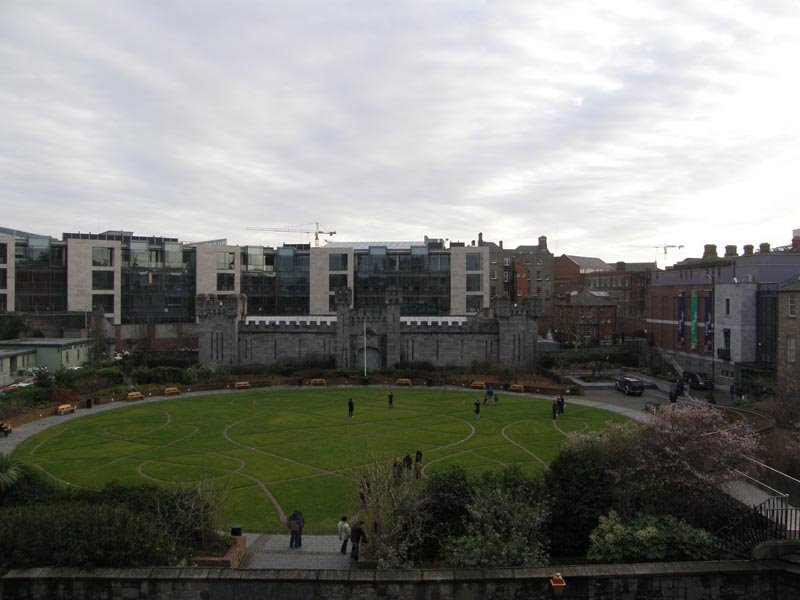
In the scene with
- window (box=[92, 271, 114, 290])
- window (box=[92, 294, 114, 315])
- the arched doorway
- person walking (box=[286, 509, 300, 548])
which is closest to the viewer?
person walking (box=[286, 509, 300, 548])

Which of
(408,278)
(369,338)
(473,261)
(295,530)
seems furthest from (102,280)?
(295,530)

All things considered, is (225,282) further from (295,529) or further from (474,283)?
(295,529)

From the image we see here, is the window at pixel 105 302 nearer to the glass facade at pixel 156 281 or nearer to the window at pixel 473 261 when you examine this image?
the glass facade at pixel 156 281

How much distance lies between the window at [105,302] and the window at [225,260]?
48.2 feet

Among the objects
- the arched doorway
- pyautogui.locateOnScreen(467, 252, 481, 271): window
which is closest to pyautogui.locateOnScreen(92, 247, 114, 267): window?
the arched doorway

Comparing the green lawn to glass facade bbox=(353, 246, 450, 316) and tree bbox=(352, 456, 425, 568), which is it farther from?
glass facade bbox=(353, 246, 450, 316)

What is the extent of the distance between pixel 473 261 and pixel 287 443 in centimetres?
6144

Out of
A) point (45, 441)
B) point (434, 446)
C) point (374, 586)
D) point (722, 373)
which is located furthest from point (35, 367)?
point (722, 373)

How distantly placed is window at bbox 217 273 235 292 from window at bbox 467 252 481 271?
1350 inches

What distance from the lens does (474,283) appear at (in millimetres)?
89312

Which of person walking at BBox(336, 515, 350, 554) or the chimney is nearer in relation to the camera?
person walking at BBox(336, 515, 350, 554)

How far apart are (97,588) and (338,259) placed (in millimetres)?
75825

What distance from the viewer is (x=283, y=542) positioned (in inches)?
770

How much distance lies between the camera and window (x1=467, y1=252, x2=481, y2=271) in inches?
3501
